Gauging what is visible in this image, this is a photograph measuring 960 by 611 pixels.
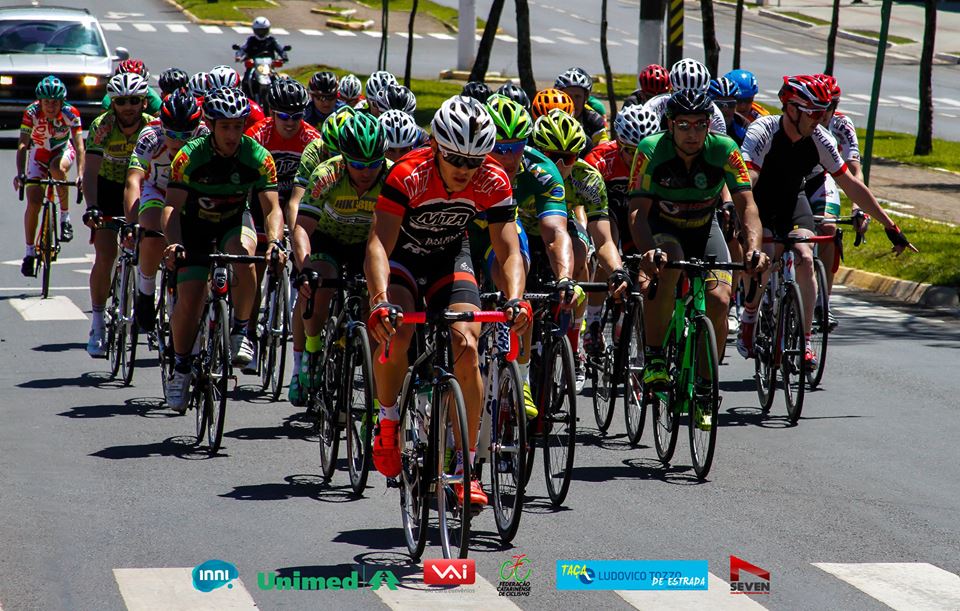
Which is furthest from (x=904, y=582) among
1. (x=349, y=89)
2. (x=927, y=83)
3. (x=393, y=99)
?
(x=927, y=83)

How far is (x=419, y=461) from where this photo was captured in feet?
24.2

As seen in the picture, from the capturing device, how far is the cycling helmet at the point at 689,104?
376 inches

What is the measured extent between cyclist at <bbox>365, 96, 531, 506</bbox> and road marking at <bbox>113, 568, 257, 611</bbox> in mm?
1094

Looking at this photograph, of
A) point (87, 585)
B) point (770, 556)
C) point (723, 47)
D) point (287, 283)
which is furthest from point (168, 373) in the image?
point (723, 47)

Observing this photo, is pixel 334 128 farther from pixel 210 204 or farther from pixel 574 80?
pixel 574 80

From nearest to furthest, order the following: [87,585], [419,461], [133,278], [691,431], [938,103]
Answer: [87,585]
[419,461]
[691,431]
[133,278]
[938,103]

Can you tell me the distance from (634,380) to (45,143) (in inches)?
341

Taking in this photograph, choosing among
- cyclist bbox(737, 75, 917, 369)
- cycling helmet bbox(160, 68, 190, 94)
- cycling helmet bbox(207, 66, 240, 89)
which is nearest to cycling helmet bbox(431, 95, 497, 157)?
cyclist bbox(737, 75, 917, 369)

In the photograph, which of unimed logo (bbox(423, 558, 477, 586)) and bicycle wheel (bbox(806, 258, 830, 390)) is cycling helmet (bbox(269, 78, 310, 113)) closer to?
bicycle wheel (bbox(806, 258, 830, 390))

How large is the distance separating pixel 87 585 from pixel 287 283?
181 inches

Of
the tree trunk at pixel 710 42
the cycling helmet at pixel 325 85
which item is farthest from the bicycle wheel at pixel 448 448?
the tree trunk at pixel 710 42

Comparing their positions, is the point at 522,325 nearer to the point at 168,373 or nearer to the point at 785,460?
the point at 785,460

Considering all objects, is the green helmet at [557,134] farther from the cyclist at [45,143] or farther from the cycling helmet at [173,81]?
the cyclist at [45,143]

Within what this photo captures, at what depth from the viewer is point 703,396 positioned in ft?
29.9
